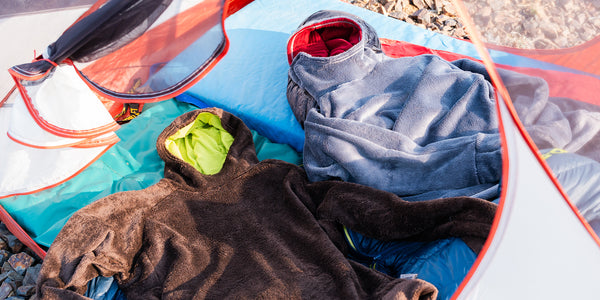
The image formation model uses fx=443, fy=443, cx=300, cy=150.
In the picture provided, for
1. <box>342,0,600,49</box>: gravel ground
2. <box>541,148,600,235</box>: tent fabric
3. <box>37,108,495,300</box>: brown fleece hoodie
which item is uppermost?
<box>342,0,600,49</box>: gravel ground

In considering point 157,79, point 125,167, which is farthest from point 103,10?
point 125,167

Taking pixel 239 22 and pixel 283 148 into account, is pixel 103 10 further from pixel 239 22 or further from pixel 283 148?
pixel 239 22

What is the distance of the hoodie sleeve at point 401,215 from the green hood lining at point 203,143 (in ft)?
1.53

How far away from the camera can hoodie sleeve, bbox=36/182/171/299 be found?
1102 millimetres

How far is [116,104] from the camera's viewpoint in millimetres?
1686

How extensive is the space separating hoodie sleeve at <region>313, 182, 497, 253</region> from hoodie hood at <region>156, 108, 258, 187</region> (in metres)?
0.36

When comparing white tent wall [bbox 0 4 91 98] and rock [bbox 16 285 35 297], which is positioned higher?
white tent wall [bbox 0 4 91 98]

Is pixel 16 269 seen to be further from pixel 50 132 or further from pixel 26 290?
pixel 50 132

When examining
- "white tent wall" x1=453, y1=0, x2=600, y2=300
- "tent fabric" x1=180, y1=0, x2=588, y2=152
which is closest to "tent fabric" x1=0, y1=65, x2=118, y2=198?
"tent fabric" x1=180, y1=0, x2=588, y2=152

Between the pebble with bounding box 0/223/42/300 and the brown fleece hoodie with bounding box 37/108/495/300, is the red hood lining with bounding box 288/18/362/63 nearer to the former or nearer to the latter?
the brown fleece hoodie with bounding box 37/108/495/300

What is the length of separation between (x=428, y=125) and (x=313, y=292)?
0.61 m

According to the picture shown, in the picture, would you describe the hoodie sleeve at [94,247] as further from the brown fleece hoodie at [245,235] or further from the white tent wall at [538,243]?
the white tent wall at [538,243]

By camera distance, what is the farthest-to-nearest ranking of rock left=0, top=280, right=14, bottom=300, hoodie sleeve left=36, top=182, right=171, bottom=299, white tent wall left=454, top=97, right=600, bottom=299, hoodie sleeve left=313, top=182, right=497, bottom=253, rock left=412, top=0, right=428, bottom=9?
rock left=412, top=0, right=428, bottom=9 < rock left=0, top=280, right=14, bottom=300 < hoodie sleeve left=36, top=182, right=171, bottom=299 < hoodie sleeve left=313, top=182, right=497, bottom=253 < white tent wall left=454, top=97, right=600, bottom=299

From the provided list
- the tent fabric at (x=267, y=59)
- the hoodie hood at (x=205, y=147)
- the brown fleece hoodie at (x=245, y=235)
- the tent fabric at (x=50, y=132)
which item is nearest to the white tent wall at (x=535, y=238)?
the brown fleece hoodie at (x=245, y=235)
